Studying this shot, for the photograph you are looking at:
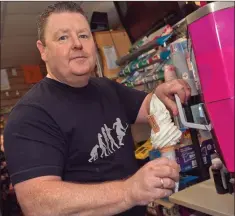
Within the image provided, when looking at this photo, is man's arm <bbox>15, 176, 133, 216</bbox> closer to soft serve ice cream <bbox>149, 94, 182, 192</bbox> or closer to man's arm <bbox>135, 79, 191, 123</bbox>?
soft serve ice cream <bbox>149, 94, 182, 192</bbox>

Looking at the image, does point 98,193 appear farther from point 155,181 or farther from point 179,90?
point 179,90

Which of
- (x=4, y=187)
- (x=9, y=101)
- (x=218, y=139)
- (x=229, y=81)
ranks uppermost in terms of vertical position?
(x=9, y=101)

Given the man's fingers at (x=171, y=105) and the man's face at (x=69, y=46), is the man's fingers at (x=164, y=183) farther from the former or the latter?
the man's face at (x=69, y=46)

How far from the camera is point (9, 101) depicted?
5.50m

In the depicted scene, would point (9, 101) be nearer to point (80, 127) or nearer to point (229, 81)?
point (80, 127)

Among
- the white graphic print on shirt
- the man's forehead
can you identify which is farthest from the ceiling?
the white graphic print on shirt

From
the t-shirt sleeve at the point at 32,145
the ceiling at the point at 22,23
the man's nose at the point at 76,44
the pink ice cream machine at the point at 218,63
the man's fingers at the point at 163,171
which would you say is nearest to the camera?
the pink ice cream machine at the point at 218,63

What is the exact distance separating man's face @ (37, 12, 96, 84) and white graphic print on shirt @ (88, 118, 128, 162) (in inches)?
9.1

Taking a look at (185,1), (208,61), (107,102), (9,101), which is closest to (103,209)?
(208,61)

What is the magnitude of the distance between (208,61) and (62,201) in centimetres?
49

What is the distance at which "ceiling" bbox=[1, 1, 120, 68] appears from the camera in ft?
10.5

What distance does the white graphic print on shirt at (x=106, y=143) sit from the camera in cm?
112

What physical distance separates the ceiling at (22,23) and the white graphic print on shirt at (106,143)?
2.28m

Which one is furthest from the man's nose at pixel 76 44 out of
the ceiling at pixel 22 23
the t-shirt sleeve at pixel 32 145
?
the ceiling at pixel 22 23
